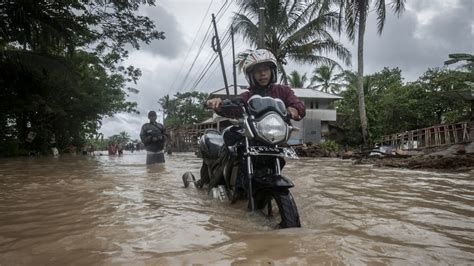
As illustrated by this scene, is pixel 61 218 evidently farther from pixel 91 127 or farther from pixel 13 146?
pixel 91 127

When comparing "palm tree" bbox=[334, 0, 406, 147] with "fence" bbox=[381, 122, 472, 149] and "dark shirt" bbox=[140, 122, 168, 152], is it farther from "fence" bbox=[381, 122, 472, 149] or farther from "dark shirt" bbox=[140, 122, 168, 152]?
"dark shirt" bbox=[140, 122, 168, 152]

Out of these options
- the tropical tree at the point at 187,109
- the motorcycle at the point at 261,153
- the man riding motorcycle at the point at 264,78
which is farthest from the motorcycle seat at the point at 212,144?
the tropical tree at the point at 187,109

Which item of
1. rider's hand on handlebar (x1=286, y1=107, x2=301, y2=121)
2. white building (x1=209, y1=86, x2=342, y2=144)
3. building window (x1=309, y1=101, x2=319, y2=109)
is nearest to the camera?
rider's hand on handlebar (x1=286, y1=107, x2=301, y2=121)

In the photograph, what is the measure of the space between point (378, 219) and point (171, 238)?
1.72m

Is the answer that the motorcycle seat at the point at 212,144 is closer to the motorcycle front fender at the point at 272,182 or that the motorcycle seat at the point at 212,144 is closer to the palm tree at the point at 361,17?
the motorcycle front fender at the point at 272,182

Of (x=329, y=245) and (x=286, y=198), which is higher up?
(x=286, y=198)

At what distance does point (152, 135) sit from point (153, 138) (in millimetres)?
95

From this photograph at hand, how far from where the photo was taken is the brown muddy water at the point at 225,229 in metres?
2.03

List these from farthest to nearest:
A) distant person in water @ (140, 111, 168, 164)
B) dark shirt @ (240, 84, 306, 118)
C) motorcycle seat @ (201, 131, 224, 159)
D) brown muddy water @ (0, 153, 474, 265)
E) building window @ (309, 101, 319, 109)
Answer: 1. building window @ (309, 101, 319, 109)
2. distant person in water @ (140, 111, 168, 164)
3. motorcycle seat @ (201, 131, 224, 159)
4. dark shirt @ (240, 84, 306, 118)
5. brown muddy water @ (0, 153, 474, 265)

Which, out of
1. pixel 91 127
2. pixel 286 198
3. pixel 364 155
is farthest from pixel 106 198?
pixel 91 127

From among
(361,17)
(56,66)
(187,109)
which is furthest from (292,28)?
(187,109)

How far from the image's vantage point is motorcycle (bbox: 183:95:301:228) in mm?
2869

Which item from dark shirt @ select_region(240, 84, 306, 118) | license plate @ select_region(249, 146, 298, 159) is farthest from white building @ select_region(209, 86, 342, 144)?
license plate @ select_region(249, 146, 298, 159)

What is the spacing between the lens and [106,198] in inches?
163
